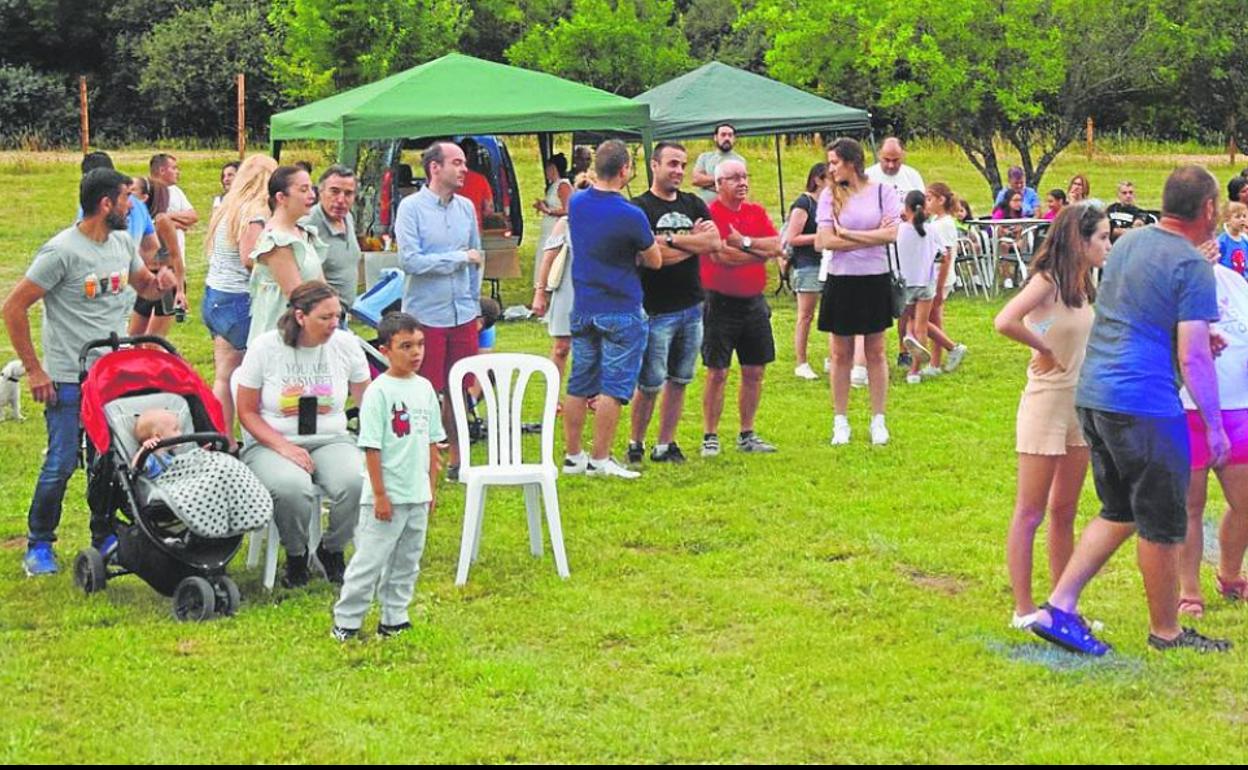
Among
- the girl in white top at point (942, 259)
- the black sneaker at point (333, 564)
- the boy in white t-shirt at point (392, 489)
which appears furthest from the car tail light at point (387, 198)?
the boy in white t-shirt at point (392, 489)

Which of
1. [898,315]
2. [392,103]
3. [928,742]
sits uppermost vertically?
[392,103]

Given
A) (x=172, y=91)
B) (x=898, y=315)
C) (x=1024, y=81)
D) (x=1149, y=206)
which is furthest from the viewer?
(x=172, y=91)

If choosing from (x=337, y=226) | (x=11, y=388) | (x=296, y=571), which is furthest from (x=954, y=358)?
(x=296, y=571)

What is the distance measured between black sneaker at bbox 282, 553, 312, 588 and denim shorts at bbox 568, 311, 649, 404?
2397mm

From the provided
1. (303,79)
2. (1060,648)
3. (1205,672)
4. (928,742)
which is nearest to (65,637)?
(928,742)

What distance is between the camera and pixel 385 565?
635cm

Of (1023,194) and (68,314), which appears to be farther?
(1023,194)

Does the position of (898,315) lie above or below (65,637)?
above

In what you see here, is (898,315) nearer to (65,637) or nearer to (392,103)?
(392,103)

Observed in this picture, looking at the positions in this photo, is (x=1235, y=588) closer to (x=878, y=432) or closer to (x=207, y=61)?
(x=878, y=432)

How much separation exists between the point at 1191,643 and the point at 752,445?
14.3 feet

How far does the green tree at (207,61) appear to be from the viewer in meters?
39.5

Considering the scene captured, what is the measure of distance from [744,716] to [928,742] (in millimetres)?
616

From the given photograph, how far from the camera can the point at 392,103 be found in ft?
47.7
